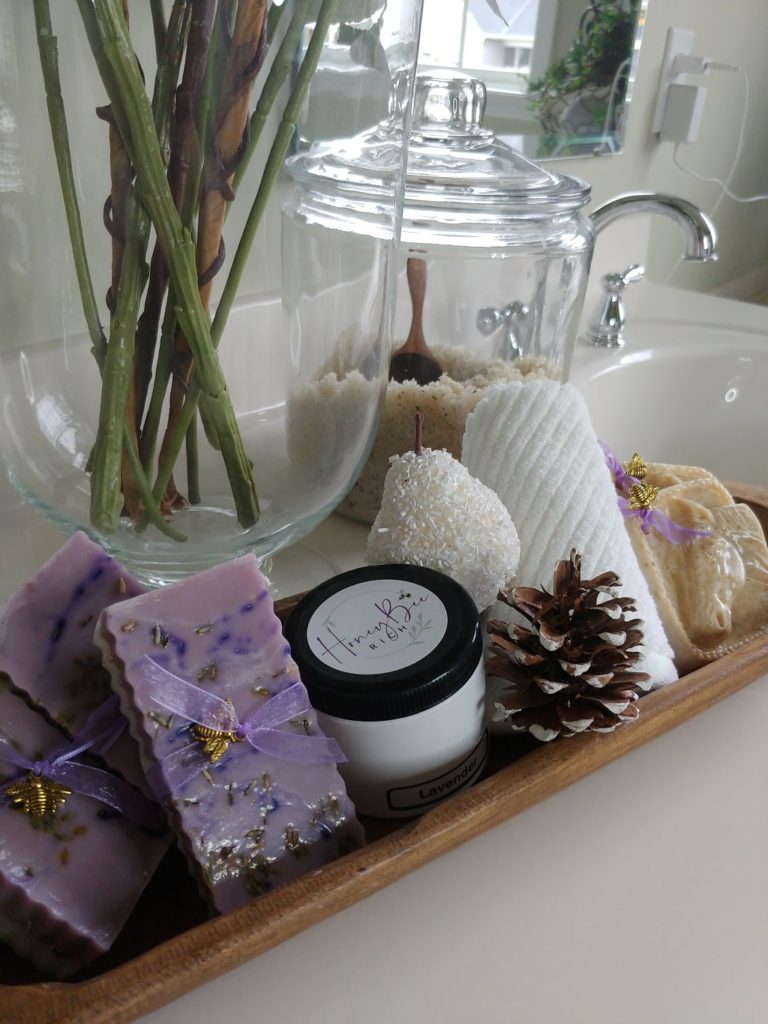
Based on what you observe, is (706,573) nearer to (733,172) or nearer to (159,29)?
(159,29)

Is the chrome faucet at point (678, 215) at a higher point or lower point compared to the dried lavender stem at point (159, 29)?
lower

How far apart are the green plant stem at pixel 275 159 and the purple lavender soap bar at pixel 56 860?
175 millimetres

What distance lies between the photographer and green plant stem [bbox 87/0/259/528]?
0.30 meters

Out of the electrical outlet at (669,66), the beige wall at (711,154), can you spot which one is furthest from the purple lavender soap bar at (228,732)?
the electrical outlet at (669,66)

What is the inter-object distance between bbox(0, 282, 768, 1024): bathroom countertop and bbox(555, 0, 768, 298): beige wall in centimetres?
75

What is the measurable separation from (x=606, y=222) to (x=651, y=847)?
515mm

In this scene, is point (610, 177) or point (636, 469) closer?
point (636, 469)

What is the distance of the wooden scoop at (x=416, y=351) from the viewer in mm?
552

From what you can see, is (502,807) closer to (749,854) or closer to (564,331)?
(749,854)

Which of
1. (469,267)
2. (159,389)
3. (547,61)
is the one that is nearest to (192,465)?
(159,389)

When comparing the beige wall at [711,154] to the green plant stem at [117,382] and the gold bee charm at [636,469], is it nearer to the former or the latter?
the gold bee charm at [636,469]

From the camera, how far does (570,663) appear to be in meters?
0.32

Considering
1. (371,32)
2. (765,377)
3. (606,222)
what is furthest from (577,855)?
(765,377)

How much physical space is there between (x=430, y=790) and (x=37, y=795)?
132 mm
